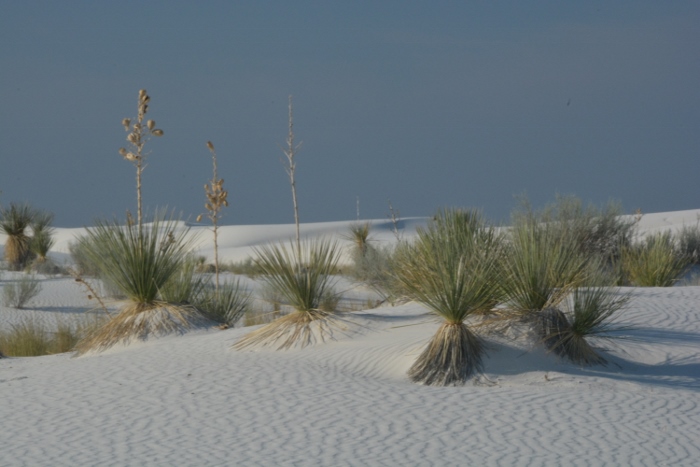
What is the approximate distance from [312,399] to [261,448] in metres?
1.34

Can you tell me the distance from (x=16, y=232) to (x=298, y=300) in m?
15.7

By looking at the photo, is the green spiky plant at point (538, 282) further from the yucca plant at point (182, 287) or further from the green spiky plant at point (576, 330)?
the yucca plant at point (182, 287)

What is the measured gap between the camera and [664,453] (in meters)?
5.33

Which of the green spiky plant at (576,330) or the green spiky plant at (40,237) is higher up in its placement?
the green spiky plant at (40,237)

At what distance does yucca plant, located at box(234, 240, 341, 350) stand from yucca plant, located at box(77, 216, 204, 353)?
59.1 inches

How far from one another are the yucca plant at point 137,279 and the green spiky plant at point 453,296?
358 centimetres

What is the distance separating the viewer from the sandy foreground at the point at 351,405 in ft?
17.3

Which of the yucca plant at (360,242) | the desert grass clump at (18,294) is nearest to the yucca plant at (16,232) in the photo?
the desert grass clump at (18,294)

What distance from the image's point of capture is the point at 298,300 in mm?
9305

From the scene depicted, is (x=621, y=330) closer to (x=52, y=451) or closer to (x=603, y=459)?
(x=603, y=459)

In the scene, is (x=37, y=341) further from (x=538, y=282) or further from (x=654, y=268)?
(x=654, y=268)

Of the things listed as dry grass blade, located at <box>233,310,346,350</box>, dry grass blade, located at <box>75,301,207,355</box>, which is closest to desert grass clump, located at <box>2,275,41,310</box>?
dry grass blade, located at <box>75,301,207,355</box>

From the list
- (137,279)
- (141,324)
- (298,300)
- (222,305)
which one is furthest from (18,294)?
(298,300)

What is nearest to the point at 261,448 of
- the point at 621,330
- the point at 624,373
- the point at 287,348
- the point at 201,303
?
the point at 287,348
